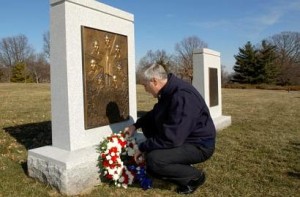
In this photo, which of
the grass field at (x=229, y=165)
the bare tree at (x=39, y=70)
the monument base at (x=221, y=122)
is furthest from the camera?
the bare tree at (x=39, y=70)

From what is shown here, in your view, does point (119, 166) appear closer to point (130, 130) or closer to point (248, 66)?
point (130, 130)

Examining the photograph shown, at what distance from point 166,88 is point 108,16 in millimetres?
1839

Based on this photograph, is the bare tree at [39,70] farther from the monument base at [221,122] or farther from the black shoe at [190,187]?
the black shoe at [190,187]

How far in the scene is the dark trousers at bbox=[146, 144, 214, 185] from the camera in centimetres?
382

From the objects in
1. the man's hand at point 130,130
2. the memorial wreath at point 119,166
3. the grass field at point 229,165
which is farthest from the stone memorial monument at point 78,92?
the man's hand at point 130,130

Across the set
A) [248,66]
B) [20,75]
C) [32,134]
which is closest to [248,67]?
[248,66]

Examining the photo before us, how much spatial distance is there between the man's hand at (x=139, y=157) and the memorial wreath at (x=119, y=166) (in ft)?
0.24

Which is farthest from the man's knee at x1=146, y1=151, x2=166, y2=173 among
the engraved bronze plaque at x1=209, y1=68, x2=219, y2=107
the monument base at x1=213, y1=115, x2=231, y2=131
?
the engraved bronze plaque at x1=209, y1=68, x2=219, y2=107

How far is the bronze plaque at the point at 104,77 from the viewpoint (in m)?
4.66

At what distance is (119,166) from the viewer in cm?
430

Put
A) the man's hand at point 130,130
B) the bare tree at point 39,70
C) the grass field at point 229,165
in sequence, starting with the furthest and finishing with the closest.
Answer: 1. the bare tree at point 39,70
2. the man's hand at point 130,130
3. the grass field at point 229,165

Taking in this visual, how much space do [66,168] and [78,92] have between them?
1072 mm

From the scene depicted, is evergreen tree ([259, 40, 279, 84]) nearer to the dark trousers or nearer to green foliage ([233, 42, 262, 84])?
green foliage ([233, 42, 262, 84])

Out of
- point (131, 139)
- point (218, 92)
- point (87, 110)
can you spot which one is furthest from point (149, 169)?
point (218, 92)
